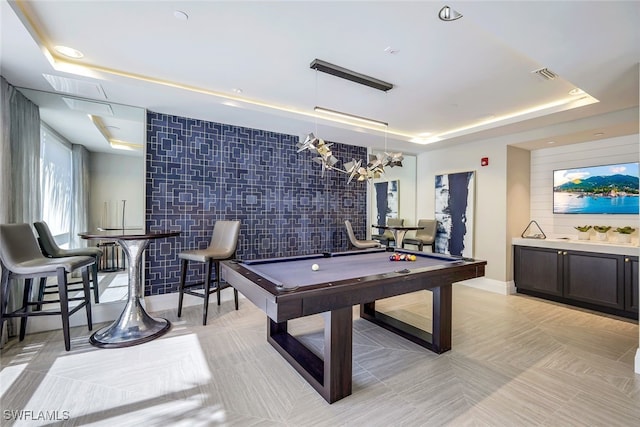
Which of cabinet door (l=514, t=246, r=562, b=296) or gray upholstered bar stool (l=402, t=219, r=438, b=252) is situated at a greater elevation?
gray upholstered bar stool (l=402, t=219, r=438, b=252)

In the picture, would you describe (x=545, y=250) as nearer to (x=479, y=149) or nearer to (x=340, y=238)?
(x=479, y=149)

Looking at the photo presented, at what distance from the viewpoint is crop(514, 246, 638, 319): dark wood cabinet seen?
3674 millimetres

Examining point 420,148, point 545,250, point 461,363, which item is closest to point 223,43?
point 461,363

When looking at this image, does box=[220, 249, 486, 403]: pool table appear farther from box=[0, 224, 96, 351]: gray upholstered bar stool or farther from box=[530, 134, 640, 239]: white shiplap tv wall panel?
box=[530, 134, 640, 239]: white shiplap tv wall panel

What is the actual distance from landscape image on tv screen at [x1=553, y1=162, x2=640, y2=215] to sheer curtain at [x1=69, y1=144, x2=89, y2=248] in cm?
679

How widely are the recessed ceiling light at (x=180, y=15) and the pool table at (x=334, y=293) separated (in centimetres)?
194

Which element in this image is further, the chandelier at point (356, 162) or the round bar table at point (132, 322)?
the chandelier at point (356, 162)

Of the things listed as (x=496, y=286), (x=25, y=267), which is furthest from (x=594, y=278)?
(x=25, y=267)

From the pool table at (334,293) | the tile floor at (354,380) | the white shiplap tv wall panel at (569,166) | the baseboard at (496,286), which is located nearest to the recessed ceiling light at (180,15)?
the pool table at (334,293)

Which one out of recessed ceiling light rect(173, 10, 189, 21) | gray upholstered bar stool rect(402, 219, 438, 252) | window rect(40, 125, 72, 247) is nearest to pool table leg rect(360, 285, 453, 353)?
gray upholstered bar stool rect(402, 219, 438, 252)

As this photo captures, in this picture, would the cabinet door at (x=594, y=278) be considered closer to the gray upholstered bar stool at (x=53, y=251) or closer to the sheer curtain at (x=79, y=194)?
the gray upholstered bar stool at (x=53, y=251)

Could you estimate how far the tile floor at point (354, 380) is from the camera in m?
1.91

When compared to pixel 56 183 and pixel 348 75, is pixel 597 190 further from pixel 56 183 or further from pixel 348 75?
pixel 56 183

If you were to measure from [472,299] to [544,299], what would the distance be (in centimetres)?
113
